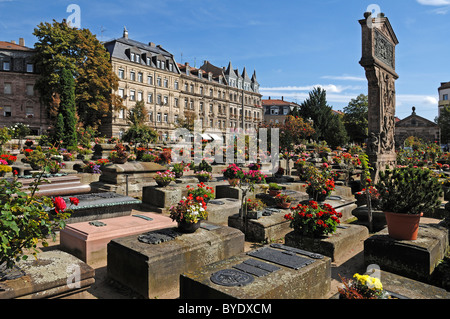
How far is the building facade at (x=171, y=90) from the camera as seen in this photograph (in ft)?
153

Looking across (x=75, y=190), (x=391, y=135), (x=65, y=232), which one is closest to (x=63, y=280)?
(x=65, y=232)

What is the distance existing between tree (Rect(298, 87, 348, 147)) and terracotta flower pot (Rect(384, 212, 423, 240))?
1844 inches

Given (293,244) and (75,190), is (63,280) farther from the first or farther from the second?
(75,190)

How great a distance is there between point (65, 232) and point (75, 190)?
12.7 feet

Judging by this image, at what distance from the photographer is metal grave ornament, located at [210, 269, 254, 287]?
3547 mm

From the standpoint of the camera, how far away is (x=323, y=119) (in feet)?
172

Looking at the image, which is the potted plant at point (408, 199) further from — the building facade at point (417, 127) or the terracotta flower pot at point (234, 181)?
the building facade at point (417, 127)

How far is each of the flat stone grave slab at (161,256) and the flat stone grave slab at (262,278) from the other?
0.89 m

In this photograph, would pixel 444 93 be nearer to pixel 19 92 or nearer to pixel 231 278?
pixel 19 92

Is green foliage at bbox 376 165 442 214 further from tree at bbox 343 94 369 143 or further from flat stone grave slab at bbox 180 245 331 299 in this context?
A: tree at bbox 343 94 369 143

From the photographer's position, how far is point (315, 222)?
20.0ft

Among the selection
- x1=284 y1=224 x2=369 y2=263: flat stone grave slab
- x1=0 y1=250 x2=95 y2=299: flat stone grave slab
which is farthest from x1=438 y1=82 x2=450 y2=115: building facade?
x1=0 y1=250 x2=95 y2=299: flat stone grave slab

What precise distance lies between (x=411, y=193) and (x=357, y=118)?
6067cm

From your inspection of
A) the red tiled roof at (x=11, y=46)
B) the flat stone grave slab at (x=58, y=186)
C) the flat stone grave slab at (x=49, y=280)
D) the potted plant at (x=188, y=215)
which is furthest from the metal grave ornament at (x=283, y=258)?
the red tiled roof at (x=11, y=46)
